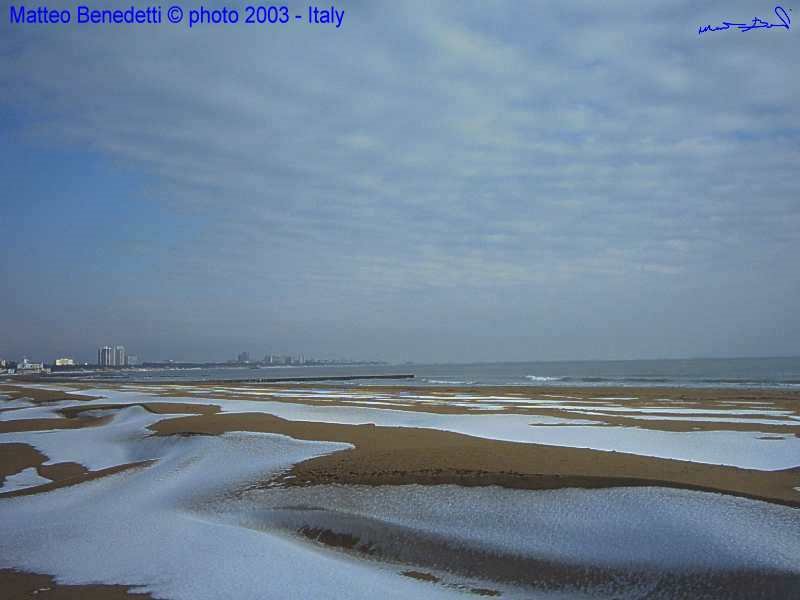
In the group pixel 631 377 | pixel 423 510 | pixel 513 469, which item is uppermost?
pixel 513 469

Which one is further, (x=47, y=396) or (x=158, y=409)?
(x=47, y=396)

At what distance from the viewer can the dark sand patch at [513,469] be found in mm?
9031

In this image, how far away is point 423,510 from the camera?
8.45 metres

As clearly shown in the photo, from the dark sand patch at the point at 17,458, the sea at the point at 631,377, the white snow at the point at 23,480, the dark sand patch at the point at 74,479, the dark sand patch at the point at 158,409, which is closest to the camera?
the dark sand patch at the point at 74,479

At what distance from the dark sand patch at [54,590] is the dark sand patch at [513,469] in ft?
13.4

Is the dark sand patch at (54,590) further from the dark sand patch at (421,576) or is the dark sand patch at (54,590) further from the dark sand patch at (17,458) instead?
the dark sand patch at (17,458)

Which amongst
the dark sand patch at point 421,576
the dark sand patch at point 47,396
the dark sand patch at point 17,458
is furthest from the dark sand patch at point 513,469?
the dark sand patch at point 47,396

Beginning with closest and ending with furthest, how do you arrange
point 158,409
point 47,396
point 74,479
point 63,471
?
1. point 74,479
2. point 63,471
3. point 158,409
4. point 47,396

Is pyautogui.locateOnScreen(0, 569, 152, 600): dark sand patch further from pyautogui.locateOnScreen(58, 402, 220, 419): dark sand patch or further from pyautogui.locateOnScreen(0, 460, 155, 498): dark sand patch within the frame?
pyautogui.locateOnScreen(58, 402, 220, 419): dark sand patch

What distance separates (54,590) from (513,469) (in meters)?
6.96

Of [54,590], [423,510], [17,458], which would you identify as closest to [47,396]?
[17,458]

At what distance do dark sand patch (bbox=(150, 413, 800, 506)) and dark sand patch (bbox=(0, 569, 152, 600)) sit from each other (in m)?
4.08

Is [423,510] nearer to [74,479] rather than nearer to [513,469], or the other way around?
[513,469]

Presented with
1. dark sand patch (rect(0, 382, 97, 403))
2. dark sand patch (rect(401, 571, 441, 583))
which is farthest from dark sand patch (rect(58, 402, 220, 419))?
dark sand patch (rect(401, 571, 441, 583))
